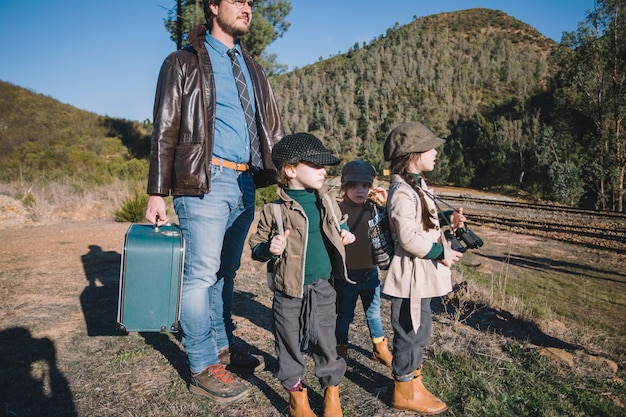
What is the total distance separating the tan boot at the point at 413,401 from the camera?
2156mm

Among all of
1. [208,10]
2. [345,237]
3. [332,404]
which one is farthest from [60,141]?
[332,404]

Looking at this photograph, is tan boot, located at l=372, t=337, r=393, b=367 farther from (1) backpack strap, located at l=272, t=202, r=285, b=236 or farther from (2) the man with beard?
(1) backpack strap, located at l=272, t=202, r=285, b=236

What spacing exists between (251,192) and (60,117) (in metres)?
30.0

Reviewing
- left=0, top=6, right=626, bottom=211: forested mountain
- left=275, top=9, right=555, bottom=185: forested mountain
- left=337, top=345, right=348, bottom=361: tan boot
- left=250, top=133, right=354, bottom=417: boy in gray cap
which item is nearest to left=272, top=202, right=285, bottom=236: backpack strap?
left=250, top=133, right=354, bottom=417: boy in gray cap

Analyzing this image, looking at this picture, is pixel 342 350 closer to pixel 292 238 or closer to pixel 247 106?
pixel 292 238

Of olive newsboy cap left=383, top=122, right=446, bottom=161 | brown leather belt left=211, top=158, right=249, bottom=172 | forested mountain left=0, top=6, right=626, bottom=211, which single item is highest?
forested mountain left=0, top=6, right=626, bottom=211

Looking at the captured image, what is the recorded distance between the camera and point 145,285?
223cm

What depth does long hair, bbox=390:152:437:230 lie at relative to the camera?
221 cm

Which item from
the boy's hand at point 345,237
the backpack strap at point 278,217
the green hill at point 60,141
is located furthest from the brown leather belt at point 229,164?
the green hill at point 60,141

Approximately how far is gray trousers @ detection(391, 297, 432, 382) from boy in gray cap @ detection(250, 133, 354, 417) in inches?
13.0

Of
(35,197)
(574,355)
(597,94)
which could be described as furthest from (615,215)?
(35,197)

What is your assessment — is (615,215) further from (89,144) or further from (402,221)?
(89,144)

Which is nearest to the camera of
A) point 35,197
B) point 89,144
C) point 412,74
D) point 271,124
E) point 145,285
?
point 145,285

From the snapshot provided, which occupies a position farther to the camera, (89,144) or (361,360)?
(89,144)
